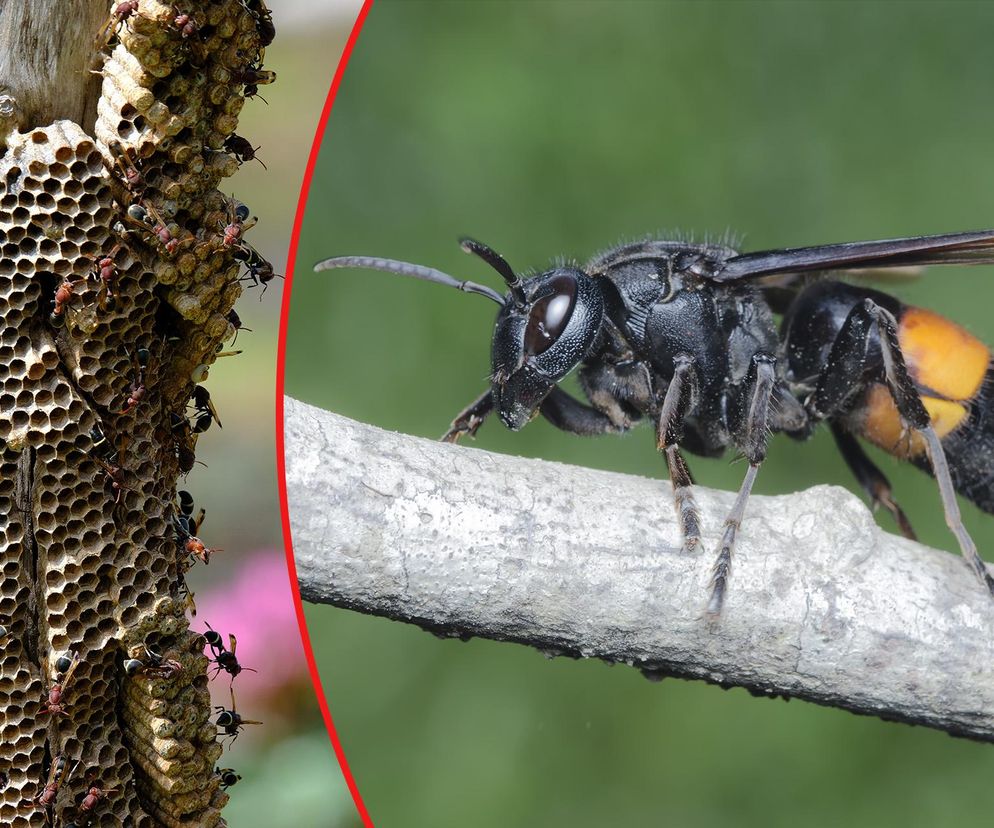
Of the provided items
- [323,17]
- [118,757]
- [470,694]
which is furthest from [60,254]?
[323,17]

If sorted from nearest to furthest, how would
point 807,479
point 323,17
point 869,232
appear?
point 807,479 → point 869,232 → point 323,17

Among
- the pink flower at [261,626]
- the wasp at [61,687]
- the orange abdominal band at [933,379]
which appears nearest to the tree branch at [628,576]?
the wasp at [61,687]

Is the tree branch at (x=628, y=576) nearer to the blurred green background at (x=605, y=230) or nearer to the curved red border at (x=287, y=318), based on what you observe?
the curved red border at (x=287, y=318)

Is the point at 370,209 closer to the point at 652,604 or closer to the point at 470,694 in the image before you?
the point at 470,694

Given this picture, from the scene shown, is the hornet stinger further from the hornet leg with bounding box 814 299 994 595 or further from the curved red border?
the curved red border

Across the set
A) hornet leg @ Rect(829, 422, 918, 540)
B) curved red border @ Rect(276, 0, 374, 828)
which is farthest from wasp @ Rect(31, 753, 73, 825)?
hornet leg @ Rect(829, 422, 918, 540)

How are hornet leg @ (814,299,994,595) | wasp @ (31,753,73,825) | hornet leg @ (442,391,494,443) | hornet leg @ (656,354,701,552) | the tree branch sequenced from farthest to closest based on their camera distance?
hornet leg @ (442,391,494,443)
hornet leg @ (814,299,994,595)
hornet leg @ (656,354,701,552)
the tree branch
wasp @ (31,753,73,825)

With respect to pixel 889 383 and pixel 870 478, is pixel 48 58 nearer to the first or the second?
pixel 889 383
